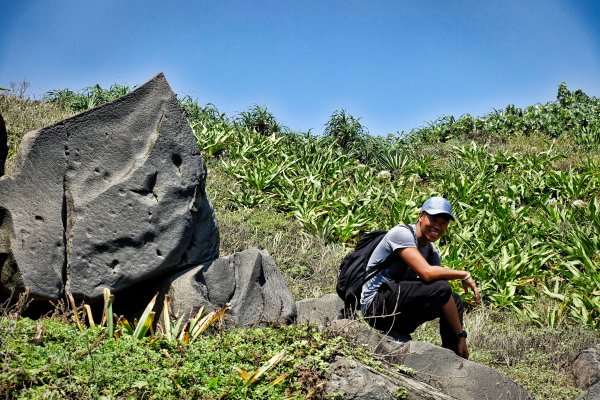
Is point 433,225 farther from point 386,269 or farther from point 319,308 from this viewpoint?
point 319,308

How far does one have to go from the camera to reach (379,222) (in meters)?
11.9

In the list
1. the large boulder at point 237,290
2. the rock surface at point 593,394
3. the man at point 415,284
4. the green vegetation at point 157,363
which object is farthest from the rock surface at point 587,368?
the green vegetation at point 157,363

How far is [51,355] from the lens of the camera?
4.34 m

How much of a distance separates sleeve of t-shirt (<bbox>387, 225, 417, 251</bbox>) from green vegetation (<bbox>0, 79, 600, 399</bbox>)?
3.63ft

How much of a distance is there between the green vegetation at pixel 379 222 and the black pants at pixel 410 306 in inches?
37.3

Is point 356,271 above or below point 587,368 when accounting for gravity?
above

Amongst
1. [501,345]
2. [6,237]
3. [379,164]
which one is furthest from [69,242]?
[379,164]

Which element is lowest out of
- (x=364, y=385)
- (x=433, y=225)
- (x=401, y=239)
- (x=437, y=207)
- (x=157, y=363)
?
(x=364, y=385)

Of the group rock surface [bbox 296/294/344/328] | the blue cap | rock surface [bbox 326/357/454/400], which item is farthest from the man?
rock surface [bbox 296/294/344/328]

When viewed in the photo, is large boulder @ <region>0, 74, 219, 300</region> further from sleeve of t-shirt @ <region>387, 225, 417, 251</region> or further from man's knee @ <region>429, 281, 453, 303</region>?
man's knee @ <region>429, 281, 453, 303</region>

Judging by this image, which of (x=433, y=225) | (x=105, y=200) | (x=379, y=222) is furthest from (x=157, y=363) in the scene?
(x=379, y=222)

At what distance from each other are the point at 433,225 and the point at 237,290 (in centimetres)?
180

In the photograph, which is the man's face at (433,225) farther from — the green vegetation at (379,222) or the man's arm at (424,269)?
the green vegetation at (379,222)

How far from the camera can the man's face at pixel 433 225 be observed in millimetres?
5883
